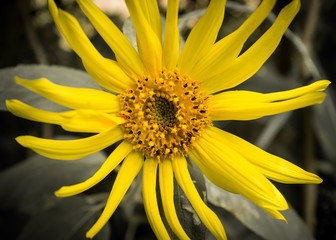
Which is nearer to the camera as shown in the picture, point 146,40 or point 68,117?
point 68,117

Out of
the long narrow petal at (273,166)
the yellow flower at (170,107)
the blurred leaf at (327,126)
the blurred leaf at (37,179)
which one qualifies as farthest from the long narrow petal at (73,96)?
the blurred leaf at (327,126)

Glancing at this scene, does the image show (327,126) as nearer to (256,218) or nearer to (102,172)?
(256,218)

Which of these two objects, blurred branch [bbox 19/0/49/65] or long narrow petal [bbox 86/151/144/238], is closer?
long narrow petal [bbox 86/151/144/238]

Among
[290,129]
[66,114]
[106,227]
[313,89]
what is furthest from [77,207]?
[290,129]

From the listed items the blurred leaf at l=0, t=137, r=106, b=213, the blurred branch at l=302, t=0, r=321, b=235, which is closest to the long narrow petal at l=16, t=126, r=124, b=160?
the blurred leaf at l=0, t=137, r=106, b=213

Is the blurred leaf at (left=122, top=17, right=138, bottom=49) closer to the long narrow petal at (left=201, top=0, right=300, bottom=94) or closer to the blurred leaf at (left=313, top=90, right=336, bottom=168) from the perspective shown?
the long narrow petal at (left=201, top=0, right=300, bottom=94)

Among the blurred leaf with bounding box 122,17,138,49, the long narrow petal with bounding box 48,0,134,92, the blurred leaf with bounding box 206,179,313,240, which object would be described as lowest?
the blurred leaf with bounding box 206,179,313,240

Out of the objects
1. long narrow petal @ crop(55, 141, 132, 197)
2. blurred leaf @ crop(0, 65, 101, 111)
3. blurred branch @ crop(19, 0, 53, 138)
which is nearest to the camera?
long narrow petal @ crop(55, 141, 132, 197)

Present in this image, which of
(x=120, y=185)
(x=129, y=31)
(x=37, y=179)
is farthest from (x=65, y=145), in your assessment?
(x=37, y=179)
